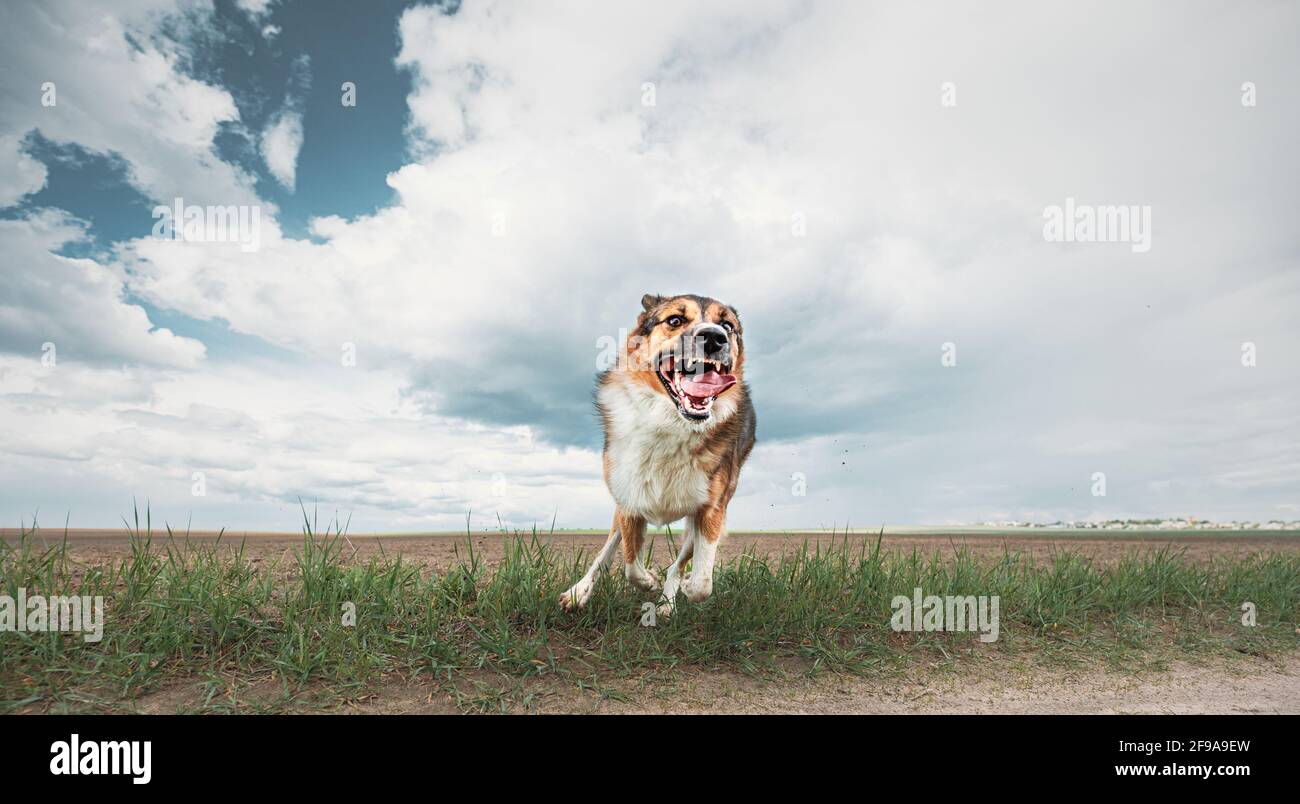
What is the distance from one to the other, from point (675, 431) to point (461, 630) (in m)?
2.34

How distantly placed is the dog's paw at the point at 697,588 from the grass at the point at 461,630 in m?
0.36

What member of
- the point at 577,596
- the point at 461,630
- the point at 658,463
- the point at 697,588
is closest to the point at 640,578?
the point at 577,596

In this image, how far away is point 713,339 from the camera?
18.4 feet

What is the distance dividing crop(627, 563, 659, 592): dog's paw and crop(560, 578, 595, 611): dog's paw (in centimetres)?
42

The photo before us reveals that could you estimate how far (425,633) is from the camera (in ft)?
18.1

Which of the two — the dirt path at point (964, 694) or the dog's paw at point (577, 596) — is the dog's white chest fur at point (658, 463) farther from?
the dirt path at point (964, 694)

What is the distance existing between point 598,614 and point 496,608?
86 centimetres

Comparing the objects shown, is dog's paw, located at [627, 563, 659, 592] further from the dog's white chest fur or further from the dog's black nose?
the dog's black nose

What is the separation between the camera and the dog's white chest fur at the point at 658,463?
584cm

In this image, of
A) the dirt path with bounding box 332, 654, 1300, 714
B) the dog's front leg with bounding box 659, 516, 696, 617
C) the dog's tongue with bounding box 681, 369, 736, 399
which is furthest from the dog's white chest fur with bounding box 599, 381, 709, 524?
the dirt path with bounding box 332, 654, 1300, 714

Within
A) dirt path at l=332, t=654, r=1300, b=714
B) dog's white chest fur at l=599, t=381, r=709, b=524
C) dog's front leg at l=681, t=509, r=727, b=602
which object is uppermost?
dog's white chest fur at l=599, t=381, r=709, b=524

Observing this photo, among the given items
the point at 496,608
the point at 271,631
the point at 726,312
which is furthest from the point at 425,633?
the point at 726,312

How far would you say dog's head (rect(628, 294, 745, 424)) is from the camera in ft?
18.4

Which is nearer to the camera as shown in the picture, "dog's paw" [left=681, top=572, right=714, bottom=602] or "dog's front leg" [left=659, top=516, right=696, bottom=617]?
"dog's paw" [left=681, top=572, right=714, bottom=602]
